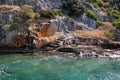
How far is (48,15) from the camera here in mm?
53000

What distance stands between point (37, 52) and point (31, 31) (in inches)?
173

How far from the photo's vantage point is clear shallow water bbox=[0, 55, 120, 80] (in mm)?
32062

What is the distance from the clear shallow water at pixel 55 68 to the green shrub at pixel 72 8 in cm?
2104

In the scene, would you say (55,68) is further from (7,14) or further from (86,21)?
(86,21)

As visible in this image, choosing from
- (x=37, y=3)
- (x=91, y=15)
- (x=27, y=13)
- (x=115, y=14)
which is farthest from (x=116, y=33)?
(x=27, y=13)

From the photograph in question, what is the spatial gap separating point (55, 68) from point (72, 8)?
28.6 metres

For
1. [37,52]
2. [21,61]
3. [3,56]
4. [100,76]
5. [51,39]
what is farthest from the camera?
[51,39]

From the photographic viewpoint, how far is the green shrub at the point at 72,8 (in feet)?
205

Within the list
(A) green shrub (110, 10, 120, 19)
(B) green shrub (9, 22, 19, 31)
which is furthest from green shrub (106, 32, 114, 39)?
(B) green shrub (9, 22, 19, 31)

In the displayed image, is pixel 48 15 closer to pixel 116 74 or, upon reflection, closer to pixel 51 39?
pixel 51 39

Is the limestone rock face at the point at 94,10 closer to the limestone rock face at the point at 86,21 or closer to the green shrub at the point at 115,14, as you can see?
the green shrub at the point at 115,14

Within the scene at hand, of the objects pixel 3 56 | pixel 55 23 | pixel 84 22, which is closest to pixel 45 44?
pixel 55 23

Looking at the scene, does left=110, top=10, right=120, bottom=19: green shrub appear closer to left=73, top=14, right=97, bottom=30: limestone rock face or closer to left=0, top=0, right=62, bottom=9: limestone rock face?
left=73, top=14, right=97, bottom=30: limestone rock face

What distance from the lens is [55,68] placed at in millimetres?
36719
